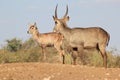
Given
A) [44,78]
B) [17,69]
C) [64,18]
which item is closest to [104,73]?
[44,78]

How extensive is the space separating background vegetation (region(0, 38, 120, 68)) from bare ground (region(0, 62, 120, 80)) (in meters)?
3.31

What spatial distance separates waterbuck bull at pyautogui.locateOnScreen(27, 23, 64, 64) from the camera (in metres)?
22.3

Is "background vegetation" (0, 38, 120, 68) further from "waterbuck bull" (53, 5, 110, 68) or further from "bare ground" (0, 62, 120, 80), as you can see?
"bare ground" (0, 62, 120, 80)

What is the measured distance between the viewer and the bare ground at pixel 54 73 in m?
13.2

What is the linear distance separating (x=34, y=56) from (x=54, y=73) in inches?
590

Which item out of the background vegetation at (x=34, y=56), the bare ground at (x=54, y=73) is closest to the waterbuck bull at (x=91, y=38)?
the background vegetation at (x=34, y=56)

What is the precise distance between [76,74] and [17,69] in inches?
91.8

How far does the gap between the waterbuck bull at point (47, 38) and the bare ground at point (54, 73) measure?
276 inches

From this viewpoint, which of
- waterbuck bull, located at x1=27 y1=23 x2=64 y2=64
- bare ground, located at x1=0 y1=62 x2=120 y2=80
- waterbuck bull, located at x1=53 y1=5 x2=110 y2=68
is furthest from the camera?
Result: waterbuck bull, located at x1=27 y1=23 x2=64 y2=64

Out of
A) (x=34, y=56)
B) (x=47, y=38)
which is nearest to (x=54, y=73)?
(x=47, y=38)

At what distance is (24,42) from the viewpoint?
33.6m

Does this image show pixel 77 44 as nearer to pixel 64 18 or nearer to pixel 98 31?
pixel 98 31

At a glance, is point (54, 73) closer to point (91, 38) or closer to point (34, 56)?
point (91, 38)

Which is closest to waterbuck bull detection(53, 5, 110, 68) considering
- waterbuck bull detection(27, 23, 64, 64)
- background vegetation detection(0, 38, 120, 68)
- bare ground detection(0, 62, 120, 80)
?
background vegetation detection(0, 38, 120, 68)
